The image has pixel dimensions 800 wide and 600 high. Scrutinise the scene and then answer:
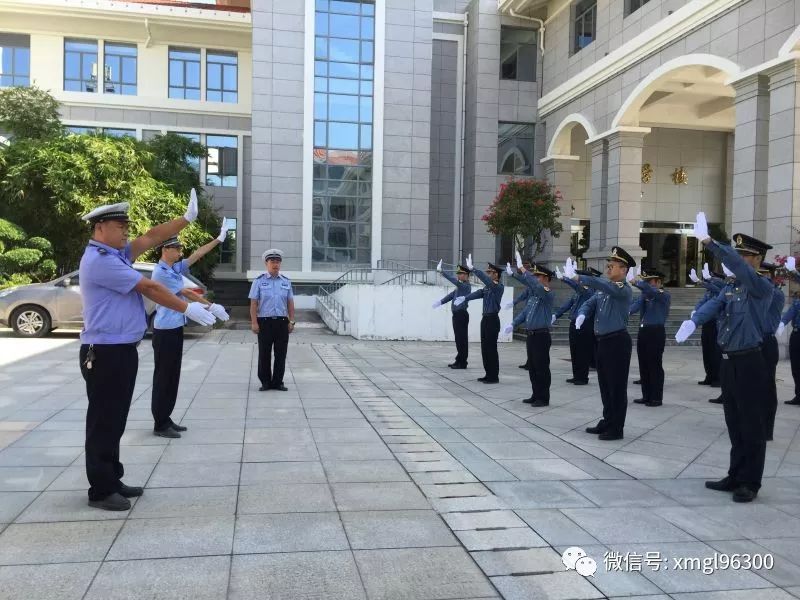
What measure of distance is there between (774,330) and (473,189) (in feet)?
64.8

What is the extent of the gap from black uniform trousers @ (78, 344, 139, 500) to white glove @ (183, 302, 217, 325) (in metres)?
0.49

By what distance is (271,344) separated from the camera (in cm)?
891

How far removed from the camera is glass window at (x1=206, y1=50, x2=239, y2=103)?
28.4 m

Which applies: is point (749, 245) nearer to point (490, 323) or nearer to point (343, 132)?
point (490, 323)

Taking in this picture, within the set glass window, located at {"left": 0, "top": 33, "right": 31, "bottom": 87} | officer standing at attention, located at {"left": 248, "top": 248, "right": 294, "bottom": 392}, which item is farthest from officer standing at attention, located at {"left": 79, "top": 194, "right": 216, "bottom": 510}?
glass window, located at {"left": 0, "top": 33, "right": 31, "bottom": 87}

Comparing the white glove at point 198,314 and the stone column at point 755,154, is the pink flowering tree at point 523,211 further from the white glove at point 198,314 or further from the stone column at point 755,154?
the white glove at point 198,314

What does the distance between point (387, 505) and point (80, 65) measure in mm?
28838

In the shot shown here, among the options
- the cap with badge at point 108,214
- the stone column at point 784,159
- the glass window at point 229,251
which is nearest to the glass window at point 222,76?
the glass window at point 229,251

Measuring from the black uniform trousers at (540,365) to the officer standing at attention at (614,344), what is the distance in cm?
145

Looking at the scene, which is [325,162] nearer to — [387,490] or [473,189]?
[473,189]

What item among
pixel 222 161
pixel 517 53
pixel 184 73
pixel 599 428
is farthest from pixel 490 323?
pixel 184 73

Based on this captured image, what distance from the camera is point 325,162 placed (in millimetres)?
25047

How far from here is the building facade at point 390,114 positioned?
23156 millimetres

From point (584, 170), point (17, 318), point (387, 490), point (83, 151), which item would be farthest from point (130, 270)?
point (584, 170)
